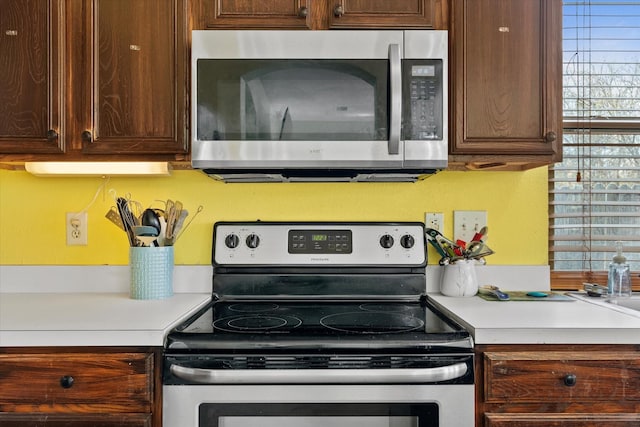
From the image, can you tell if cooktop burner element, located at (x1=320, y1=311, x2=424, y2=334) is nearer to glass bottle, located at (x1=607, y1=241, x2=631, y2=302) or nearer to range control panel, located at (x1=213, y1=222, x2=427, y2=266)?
range control panel, located at (x1=213, y1=222, x2=427, y2=266)

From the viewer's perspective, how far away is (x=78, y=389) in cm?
108

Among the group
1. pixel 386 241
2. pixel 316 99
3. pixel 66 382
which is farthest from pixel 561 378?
pixel 66 382

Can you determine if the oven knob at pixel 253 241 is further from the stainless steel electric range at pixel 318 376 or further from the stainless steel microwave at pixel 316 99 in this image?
the stainless steel electric range at pixel 318 376

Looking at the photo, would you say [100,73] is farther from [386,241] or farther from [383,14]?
[386,241]

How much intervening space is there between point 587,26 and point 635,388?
140 cm

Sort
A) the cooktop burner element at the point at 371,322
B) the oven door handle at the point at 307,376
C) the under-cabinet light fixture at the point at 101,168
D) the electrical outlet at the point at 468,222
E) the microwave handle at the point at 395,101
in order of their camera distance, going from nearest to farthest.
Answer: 1. the oven door handle at the point at 307,376
2. the cooktop burner element at the point at 371,322
3. the microwave handle at the point at 395,101
4. the under-cabinet light fixture at the point at 101,168
5. the electrical outlet at the point at 468,222

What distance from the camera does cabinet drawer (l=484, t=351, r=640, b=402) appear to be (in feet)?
3.63

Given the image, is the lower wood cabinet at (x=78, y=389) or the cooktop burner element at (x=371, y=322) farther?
the cooktop burner element at (x=371, y=322)

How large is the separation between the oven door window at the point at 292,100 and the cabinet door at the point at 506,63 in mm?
264

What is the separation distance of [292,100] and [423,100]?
0.39 meters

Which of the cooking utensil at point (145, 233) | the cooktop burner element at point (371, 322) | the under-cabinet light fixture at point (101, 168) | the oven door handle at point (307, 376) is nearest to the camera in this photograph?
the oven door handle at point (307, 376)

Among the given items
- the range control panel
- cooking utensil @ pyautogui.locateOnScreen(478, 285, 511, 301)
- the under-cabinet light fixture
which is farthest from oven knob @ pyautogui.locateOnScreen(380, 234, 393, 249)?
the under-cabinet light fixture

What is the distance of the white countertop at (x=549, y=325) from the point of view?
44.2 inches

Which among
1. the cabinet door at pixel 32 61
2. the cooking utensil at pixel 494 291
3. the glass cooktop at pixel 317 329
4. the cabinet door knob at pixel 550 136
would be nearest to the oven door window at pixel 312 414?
the glass cooktop at pixel 317 329
